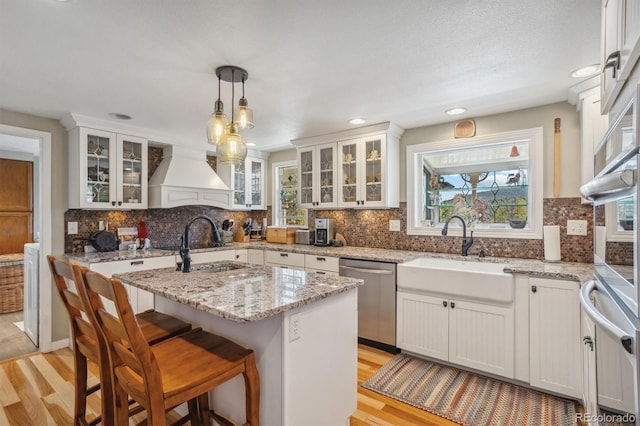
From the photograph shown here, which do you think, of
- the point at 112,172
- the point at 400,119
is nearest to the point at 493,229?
the point at 400,119

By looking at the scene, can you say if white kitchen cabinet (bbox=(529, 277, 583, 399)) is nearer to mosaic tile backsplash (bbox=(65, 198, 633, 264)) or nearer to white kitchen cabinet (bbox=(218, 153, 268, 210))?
mosaic tile backsplash (bbox=(65, 198, 633, 264))

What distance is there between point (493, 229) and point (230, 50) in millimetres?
2761

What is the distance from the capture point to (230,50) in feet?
6.17

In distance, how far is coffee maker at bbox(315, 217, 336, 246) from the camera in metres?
3.98

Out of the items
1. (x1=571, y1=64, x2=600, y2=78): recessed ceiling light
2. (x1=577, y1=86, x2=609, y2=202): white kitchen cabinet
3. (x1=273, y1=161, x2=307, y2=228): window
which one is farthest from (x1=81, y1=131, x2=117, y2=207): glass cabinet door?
(x1=577, y1=86, x2=609, y2=202): white kitchen cabinet

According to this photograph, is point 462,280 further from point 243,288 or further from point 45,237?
point 45,237

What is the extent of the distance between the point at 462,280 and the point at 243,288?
1.82 metres

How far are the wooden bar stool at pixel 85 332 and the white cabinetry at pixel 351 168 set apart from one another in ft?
7.63

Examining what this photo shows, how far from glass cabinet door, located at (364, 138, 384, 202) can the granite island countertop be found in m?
1.68

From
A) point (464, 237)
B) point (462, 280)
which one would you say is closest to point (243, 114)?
point (462, 280)

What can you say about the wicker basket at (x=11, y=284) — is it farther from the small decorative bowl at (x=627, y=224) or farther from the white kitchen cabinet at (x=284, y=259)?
the small decorative bowl at (x=627, y=224)

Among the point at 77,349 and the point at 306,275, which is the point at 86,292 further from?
the point at 306,275

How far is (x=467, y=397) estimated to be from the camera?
7.62ft

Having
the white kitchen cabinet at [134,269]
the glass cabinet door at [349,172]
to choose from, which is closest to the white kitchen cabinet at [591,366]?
the glass cabinet door at [349,172]
